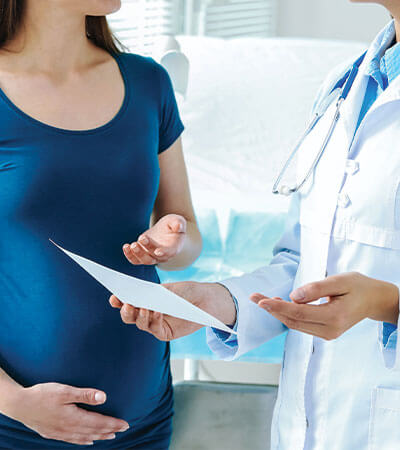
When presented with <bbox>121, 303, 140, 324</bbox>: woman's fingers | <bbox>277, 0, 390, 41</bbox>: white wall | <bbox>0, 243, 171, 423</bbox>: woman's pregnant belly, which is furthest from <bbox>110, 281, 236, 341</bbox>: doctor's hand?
<bbox>277, 0, 390, 41</bbox>: white wall

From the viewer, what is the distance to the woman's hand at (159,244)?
2.78 ft

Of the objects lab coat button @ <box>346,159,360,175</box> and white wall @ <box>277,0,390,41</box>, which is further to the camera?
white wall @ <box>277,0,390,41</box>

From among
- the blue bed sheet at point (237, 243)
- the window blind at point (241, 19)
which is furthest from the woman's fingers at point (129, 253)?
the window blind at point (241, 19)

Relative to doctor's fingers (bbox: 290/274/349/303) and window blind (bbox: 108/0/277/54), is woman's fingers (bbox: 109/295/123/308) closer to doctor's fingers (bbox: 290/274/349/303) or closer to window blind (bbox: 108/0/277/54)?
doctor's fingers (bbox: 290/274/349/303)

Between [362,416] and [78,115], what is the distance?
1.97ft

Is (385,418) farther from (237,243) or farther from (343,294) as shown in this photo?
(237,243)

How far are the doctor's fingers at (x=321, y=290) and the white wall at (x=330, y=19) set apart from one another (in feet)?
9.02

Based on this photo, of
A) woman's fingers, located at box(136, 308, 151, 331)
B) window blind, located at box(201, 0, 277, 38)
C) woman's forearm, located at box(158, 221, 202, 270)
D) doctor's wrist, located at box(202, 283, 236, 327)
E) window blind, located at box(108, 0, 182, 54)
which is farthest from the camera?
window blind, located at box(201, 0, 277, 38)

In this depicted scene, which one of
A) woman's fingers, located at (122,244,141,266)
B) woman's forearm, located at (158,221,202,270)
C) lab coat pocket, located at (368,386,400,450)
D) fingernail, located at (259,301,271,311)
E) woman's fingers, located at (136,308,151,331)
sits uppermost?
fingernail, located at (259,301,271,311)

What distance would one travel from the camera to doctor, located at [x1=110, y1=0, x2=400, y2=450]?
0.73 m

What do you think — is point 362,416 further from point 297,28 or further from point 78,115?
point 297,28

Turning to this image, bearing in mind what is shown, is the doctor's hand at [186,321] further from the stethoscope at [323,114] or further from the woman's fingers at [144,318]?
the stethoscope at [323,114]

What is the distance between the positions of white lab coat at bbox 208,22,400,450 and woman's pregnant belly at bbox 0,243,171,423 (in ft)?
0.53

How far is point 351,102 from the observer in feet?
2.82
